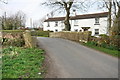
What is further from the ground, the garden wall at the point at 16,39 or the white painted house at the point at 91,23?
the white painted house at the point at 91,23

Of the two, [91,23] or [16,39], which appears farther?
[91,23]

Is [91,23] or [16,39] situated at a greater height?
[91,23]

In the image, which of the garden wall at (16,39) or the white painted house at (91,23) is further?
the white painted house at (91,23)

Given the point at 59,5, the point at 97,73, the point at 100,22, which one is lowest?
the point at 97,73

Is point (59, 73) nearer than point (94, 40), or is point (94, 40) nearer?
point (59, 73)

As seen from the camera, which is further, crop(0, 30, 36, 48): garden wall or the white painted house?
the white painted house

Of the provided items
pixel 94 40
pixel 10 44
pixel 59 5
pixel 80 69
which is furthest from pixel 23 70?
pixel 59 5

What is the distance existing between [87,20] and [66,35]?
51.8 ft

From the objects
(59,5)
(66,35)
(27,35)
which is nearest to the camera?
(27,35)

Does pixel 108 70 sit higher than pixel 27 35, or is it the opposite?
pixel 27 35

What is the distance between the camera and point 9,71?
19.2 ft

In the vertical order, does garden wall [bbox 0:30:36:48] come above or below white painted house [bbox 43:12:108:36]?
below

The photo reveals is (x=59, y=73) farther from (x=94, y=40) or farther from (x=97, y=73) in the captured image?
(x=94, y=40)

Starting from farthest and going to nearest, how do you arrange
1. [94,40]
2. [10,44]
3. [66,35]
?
[66,35], [94,40], [10,44]
